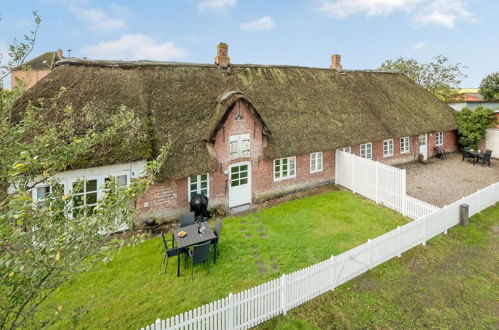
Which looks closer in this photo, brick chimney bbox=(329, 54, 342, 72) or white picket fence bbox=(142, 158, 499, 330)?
white picket fence bbox=(142, 158, 499, 330)

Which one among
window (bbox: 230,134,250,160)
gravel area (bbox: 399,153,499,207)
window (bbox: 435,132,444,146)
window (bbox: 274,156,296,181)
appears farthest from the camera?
window (bbox: 435,132,444,146)

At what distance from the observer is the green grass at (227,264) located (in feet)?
22.8

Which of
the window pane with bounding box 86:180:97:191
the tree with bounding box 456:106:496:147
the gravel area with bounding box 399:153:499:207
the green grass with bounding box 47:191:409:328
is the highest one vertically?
the tree with bounding box 456:106:496:147

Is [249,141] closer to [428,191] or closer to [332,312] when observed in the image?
[332,312]

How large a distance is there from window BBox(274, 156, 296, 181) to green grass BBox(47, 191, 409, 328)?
190cm

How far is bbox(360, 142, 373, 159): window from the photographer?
17.6 m

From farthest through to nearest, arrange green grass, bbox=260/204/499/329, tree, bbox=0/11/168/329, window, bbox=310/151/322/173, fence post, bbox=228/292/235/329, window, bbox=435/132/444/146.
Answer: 1. window, bbox=435/132/444/146
2. window, bbox=310/151/322/173
3. green grass, bbox=260/204/499/329
4. fence post, bbox=228/292/235/329
5. tree, bbox=0/11/168/329

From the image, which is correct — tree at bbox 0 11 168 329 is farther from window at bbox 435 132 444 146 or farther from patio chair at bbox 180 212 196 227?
window at bbox 435 132 444 146

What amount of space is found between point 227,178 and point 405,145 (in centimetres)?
1413

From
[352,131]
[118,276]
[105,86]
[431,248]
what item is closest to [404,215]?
[431,248]

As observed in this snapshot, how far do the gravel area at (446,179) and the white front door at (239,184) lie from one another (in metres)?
8.43

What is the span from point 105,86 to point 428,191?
16.3 metres

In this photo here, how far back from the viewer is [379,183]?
13.3 metres

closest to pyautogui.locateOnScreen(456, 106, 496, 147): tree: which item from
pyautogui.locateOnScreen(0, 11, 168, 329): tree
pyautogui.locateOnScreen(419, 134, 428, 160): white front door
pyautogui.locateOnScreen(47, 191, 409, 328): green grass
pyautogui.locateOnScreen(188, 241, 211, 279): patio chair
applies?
pyautogui.locateOnScreen(419, 134, 428, 160): white front door
